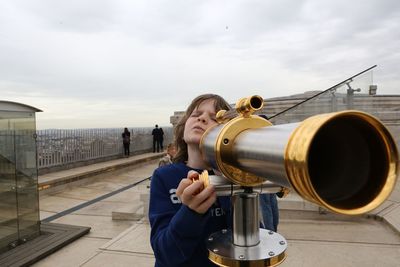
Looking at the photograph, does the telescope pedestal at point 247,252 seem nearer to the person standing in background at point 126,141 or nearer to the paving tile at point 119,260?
the paving tile at point 119,260

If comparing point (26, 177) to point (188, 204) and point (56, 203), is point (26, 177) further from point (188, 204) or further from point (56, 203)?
point (188, 204)

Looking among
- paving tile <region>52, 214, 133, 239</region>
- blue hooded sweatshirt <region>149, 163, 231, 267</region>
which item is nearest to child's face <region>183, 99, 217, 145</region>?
blue hooded sweatshirt <region>149, 163, 231, 267</region>

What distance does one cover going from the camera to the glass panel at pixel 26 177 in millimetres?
4895

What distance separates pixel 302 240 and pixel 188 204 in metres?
3.40

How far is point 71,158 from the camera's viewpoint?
11.7 metres

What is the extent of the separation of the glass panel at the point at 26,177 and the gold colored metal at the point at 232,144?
4.63 metres

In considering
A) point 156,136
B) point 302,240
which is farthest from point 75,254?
point 156,136

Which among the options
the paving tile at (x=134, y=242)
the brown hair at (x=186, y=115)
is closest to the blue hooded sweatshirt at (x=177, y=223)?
the brown hair at (x=186, y=115)

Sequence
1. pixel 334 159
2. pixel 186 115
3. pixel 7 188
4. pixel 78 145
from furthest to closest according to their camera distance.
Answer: pixel 78 145 → pixel 7 188 → pixel 186 115 → pixel 334 159

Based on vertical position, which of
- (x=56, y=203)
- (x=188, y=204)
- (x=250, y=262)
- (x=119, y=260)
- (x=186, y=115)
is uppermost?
(x=186, y=115)

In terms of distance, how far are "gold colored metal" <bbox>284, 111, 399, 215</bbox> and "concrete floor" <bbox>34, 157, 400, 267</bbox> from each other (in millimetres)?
2961

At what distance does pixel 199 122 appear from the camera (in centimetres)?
140

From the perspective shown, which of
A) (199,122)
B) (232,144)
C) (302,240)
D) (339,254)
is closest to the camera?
(232,144)

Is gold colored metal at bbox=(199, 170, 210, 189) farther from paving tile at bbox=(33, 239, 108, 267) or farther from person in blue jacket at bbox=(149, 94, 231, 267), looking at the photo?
paving tile at bbox=(33, 239, 108, 267)
